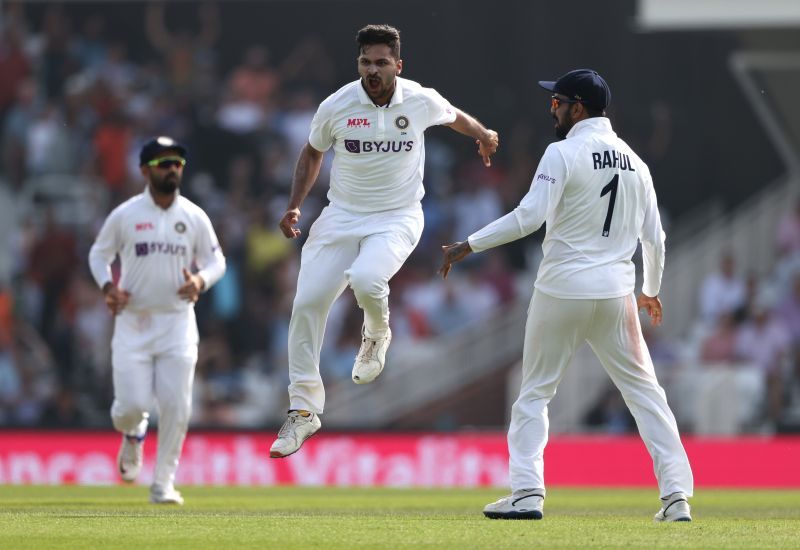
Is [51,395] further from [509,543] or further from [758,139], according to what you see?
[509,543]

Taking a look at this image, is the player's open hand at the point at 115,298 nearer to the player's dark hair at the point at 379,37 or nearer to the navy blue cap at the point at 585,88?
the player's dark hair at the point at 379,37

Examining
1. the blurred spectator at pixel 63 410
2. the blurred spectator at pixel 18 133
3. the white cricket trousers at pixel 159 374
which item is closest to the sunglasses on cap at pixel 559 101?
the white cricket trousers at pixel 159 374

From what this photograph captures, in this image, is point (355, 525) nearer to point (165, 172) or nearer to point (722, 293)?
point (165, 172)

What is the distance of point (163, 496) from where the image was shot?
Result: 1105 centimetres

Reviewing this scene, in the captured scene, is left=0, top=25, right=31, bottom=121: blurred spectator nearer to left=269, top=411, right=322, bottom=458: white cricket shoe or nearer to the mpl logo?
the mpl logo

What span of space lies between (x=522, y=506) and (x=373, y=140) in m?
2.27

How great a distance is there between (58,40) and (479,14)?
5.69 meters

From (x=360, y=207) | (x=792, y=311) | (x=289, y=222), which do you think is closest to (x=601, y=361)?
(x=360, y=207)

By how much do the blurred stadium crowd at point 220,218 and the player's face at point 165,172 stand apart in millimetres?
6604

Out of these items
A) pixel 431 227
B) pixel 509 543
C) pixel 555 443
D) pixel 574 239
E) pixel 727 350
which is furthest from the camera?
pixel 431 227

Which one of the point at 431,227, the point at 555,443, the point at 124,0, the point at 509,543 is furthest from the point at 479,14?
the point at 509,543

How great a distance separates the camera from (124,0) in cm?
2158

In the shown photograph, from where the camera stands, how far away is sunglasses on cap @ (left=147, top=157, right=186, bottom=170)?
11.2m

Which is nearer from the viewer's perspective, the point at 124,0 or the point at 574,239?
the point at 574,239
